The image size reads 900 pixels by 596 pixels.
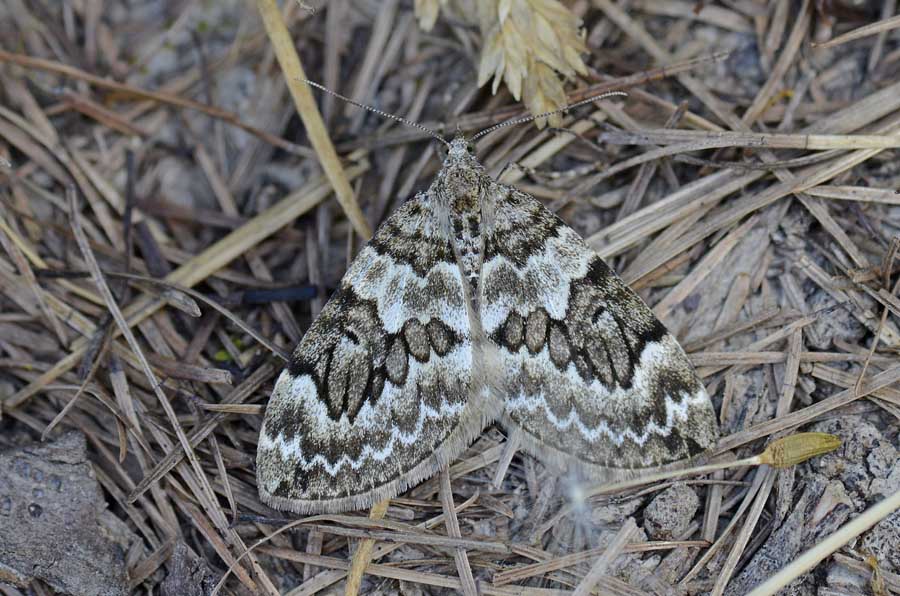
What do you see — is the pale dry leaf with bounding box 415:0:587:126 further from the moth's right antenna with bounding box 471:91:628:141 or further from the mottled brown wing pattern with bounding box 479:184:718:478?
the mottled brown wing pattern with bounding box 479:184:718:478

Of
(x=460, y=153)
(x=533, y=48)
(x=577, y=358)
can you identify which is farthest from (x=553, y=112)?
(x=577, y=358)

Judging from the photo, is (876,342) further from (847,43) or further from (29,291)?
(29,291)

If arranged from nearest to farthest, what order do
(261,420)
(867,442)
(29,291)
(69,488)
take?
(867,442), (69,488), (261,420), (29,291)

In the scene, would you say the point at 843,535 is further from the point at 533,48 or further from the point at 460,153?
the point at 533,48

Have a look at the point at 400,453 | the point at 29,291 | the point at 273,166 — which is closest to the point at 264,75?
the point at 273,166

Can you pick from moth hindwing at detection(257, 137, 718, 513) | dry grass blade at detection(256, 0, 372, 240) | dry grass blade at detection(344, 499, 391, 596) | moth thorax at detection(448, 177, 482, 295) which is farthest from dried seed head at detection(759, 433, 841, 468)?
dry grass blade at detection(256, 0, 372, 240)

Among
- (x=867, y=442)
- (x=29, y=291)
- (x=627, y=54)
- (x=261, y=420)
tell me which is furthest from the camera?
(x=627, y=54)

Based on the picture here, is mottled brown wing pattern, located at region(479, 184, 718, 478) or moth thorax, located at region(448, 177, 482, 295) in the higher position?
moth thorax, located at region(448, 177, 482, 295)

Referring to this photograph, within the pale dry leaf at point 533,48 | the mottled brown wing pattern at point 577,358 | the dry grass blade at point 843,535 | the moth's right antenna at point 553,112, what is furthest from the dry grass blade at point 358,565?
the pale dry leaf at point 533,48
